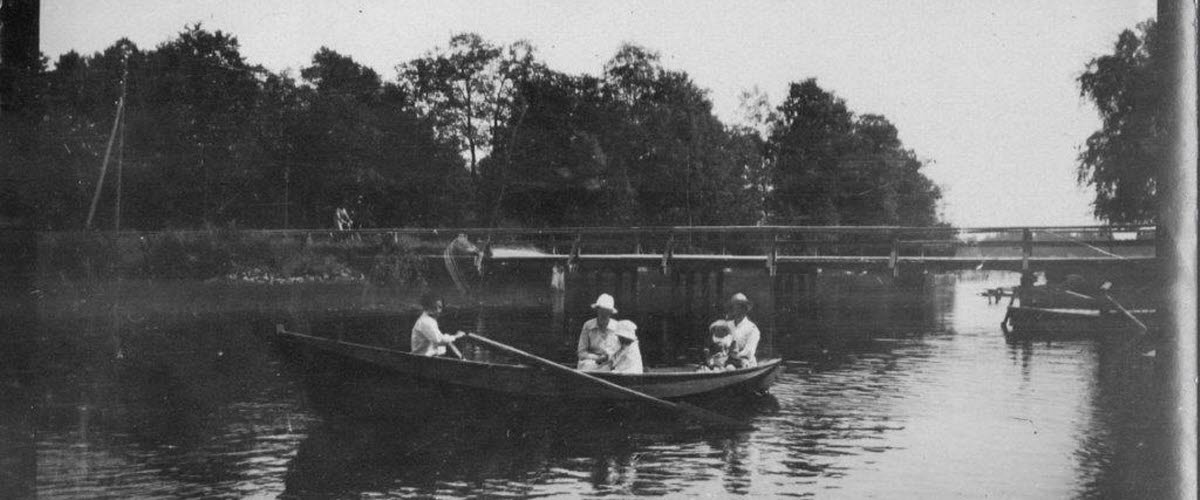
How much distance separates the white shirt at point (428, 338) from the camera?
1348cm

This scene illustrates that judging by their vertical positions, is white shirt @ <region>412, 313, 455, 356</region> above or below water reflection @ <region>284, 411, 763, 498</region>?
above

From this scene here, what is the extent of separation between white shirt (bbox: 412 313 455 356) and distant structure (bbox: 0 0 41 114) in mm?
8712

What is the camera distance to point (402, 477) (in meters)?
11.2

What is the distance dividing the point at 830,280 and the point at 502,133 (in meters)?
31.1

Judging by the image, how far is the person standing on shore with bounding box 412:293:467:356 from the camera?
13.3 metres

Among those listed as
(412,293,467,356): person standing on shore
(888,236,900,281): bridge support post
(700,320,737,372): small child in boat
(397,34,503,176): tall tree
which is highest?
(397,34,503,176): tall tree

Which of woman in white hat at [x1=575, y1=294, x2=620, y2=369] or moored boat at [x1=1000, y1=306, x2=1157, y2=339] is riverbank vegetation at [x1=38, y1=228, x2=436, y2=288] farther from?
woman in white hat at [x1=575, y1=294, x2=620, y2=369]

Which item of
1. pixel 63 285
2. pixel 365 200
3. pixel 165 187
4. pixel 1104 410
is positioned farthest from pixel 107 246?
pixel 1104 410

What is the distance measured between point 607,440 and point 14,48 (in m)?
9.91

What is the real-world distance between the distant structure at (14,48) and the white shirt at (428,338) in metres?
8.71

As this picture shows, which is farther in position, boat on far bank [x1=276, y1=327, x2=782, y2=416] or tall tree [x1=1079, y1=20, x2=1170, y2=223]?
tall tree [x1=1079, y1=20, x2=1170, y2=223]

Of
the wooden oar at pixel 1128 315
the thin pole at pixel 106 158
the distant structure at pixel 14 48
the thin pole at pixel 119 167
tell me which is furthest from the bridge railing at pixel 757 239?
the distant structure at pixel 14 48

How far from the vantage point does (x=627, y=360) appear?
14.4 metres

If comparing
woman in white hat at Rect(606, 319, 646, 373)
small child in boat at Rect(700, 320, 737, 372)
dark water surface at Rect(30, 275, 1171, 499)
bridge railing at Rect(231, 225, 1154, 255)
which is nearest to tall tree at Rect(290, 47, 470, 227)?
bridge railing at Rect(231, 225, 1154, 255)
